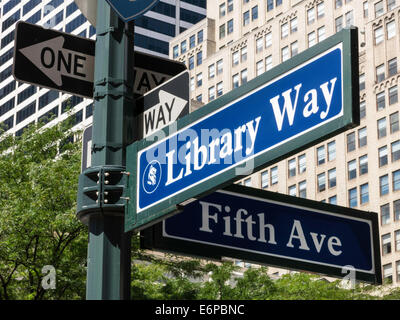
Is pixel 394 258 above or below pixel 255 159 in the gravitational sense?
above

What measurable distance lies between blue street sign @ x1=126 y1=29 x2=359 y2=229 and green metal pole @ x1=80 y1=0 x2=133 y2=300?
0.86 ft

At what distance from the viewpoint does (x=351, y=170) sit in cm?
9512

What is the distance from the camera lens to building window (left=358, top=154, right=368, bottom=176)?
93125 millimetres

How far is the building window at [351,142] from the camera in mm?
95312

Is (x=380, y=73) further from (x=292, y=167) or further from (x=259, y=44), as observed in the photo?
(x=259, y=44)

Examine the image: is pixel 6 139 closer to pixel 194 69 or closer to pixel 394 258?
pixel 394 258

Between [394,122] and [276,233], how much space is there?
8625 centimetres

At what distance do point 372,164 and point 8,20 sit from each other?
80.1m

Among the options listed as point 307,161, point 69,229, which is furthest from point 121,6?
point 307,161

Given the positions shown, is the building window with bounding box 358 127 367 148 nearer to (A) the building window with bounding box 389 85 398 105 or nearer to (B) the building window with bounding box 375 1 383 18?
(A) the building window with bounding box 389 85 398 105

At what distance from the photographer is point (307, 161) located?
101 meters

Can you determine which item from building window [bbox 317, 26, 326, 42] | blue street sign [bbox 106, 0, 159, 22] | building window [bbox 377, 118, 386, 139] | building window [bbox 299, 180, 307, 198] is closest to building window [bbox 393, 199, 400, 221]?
building window [bbox 377, 118, 386, 139]

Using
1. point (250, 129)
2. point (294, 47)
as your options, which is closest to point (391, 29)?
point (294, 47)

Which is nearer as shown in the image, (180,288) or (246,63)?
(180,288)
